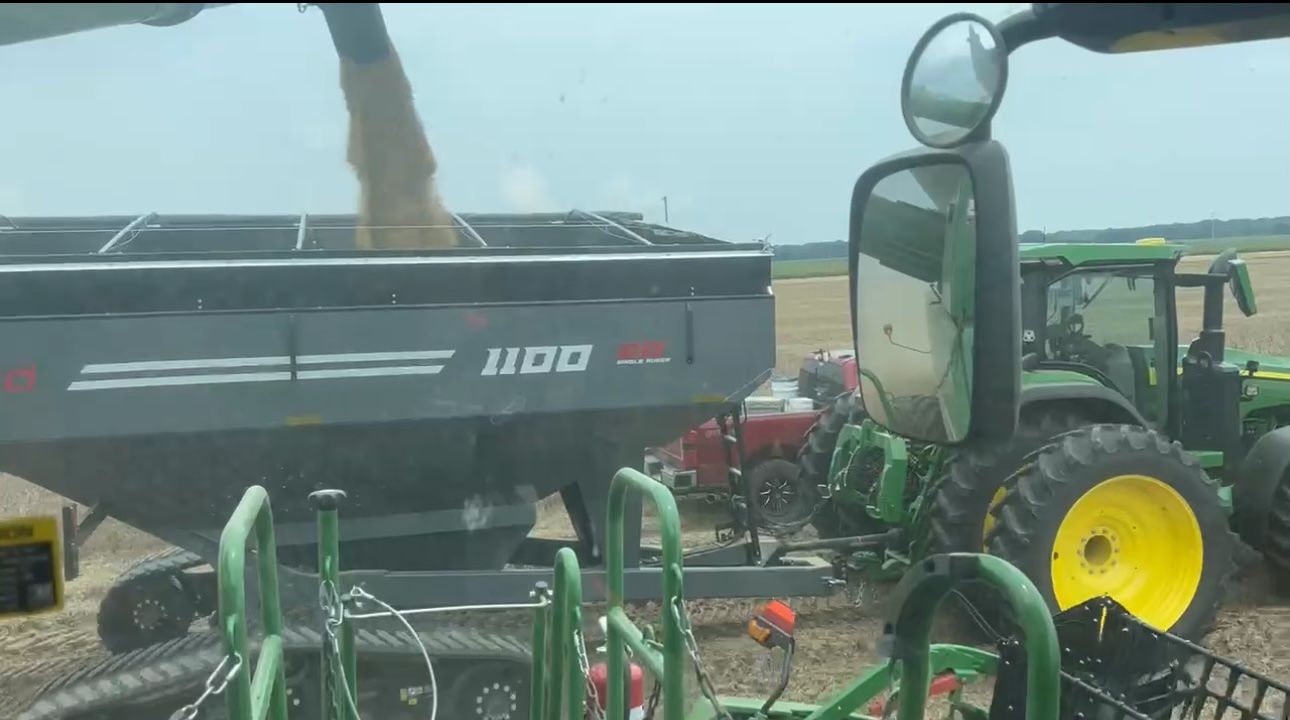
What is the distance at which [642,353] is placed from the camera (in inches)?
193

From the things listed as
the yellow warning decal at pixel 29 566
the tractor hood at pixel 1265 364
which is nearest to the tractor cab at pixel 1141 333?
the tractor hood at pixel 1265 364

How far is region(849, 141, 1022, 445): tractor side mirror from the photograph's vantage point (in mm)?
1416

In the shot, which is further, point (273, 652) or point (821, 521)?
point (821, 521)

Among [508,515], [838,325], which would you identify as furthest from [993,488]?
[838,325]

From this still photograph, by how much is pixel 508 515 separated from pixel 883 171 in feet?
12.2

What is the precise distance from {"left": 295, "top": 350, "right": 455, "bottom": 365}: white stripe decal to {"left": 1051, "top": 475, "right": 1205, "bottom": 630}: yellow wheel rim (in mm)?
3203

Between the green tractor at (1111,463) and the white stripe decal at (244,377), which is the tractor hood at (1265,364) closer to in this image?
the green tractor at (1111,463)

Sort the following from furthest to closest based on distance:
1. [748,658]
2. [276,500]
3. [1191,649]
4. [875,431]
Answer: [875,431] → [748,658] → [276,500] → [1191,649]

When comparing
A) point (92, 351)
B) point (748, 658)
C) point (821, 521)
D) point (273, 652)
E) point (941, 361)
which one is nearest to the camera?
point (941, 361)

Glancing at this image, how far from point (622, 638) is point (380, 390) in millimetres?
2065

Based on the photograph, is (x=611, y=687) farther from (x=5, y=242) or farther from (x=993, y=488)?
(x=5, y=242)

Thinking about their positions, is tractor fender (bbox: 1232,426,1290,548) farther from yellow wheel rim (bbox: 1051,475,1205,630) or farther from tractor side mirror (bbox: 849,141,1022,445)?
tractor side mirror (bbox: 849,141,1022,445)

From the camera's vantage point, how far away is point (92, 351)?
13.9ft

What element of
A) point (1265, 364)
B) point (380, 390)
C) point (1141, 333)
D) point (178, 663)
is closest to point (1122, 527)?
point (1141, 333)
